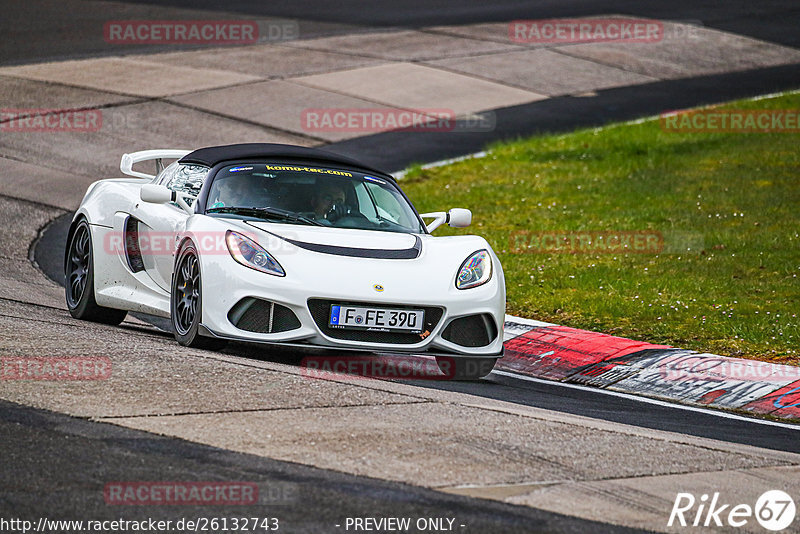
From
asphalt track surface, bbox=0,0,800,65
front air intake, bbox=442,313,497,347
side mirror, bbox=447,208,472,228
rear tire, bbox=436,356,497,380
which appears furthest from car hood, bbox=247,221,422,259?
asphalt track surface, bbox=0,0,800,65

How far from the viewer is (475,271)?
8.02 meters

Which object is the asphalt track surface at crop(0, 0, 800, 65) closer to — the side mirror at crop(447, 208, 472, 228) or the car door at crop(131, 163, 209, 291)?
the car door at crop(131, 163, 209, 291)

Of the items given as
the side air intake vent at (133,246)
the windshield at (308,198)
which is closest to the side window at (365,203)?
the windshield at (308,198)

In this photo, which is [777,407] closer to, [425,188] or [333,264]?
[333,264]

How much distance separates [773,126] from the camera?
19328mm

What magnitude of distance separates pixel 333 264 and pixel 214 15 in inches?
826

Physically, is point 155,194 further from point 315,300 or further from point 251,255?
point 315,300

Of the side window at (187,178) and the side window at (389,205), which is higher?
the side window at (187,178)

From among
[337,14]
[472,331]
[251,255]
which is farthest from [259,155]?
[337,14]

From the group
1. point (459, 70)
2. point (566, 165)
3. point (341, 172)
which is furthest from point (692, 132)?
point (341, 172)

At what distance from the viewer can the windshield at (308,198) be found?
8.27 metres

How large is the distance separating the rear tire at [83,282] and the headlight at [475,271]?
2.79m

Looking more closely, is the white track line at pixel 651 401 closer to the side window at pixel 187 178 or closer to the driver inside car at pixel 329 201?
the driver inside car at pixel 329 201

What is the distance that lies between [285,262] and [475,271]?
1300 millimetres
